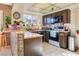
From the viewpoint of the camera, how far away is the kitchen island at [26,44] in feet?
4.18

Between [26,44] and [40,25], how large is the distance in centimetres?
34

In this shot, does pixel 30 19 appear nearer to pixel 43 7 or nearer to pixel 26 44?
pixel 43 7

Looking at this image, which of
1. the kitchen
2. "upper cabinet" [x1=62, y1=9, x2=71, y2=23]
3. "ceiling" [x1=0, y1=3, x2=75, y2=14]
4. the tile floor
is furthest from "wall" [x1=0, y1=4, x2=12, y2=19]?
"upper cabinet" [x1=62, y1=9, x2=71, y2=23]

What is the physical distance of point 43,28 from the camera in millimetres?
1392

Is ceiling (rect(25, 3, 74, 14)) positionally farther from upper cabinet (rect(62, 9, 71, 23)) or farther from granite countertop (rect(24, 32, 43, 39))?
granite countertop (rect(24, 32, 43, 39))

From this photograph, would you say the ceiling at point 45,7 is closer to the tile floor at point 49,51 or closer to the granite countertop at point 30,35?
the granite countertop at point 30,35

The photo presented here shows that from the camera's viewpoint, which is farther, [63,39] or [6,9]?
[63,39]

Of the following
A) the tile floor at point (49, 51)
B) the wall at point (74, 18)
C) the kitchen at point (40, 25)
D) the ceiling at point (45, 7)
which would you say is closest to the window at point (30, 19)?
the kitchen at point (40, 25)

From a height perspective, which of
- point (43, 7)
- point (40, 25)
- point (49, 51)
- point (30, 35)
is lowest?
point (49, 51)

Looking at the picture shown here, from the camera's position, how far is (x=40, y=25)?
136 centimetres

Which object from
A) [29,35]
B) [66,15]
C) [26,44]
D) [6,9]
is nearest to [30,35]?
[29,35]

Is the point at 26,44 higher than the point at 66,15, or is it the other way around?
the point at 66,15

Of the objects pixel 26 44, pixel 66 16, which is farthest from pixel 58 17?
pixel 26 44

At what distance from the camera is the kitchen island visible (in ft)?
4.18
